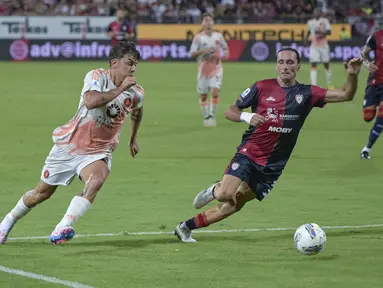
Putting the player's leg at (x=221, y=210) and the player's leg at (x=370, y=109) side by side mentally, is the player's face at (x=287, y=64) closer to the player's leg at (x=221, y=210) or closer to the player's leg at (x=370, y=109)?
the player's leg at (x=221, y=210)

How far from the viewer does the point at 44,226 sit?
35.1ft

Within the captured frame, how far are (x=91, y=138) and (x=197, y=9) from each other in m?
39.1

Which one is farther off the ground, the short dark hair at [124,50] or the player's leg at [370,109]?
the short dark hair at [124,50]

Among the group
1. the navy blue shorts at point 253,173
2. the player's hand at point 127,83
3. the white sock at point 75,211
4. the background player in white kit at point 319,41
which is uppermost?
the player's hand at point 127,83

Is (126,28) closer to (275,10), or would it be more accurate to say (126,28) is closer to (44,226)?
(275,10)

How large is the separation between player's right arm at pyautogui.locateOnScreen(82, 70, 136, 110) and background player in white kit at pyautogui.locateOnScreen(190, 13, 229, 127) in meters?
12.5

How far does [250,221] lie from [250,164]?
4.93ft

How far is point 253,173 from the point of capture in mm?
9828

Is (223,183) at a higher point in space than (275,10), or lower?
higher

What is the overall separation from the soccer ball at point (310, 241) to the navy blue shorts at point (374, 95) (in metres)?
7.84

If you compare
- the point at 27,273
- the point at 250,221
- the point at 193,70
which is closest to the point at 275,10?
the point at 193,70

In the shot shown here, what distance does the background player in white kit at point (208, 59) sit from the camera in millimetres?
21875

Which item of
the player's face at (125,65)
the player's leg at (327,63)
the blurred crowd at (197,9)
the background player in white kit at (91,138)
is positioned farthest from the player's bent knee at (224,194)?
the blurred crowd at (197,9)

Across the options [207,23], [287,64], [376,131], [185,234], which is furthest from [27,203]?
[207,23]
